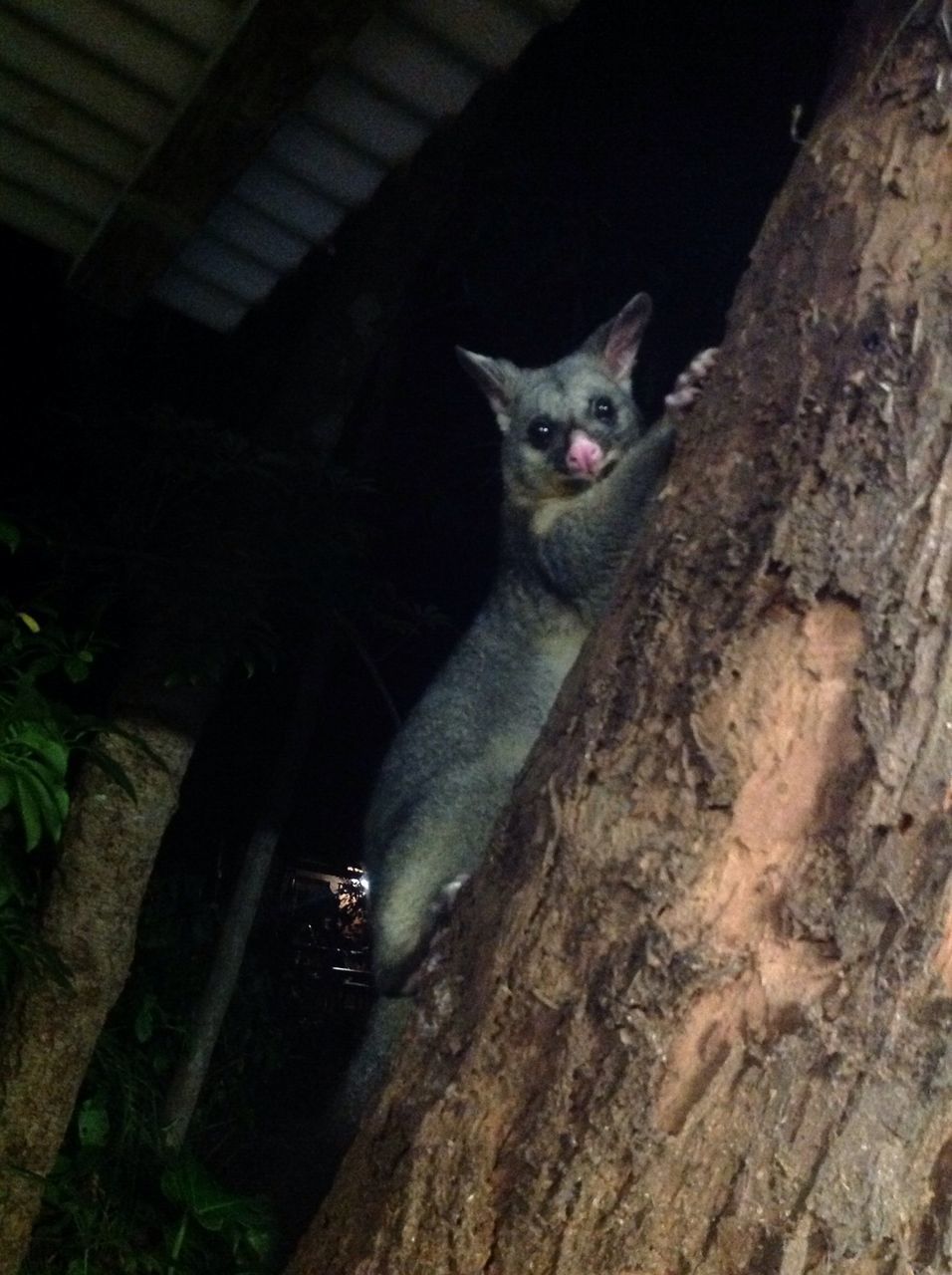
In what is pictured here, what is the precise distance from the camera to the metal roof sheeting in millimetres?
3107

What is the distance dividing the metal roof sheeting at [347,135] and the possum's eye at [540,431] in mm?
898

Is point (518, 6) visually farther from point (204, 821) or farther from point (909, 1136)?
point (204, 821)

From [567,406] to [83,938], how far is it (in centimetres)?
230

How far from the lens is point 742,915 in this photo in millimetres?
1646

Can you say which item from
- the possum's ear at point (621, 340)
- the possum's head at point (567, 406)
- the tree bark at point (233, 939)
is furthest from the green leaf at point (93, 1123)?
the possum's ear at point (621, 340)

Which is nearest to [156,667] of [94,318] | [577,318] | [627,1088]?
[94,318]

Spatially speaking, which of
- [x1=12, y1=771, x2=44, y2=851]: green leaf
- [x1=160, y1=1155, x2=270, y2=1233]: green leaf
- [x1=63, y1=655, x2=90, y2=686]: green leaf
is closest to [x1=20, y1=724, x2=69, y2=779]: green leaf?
[x1=12, y1=771, x2=44, y2=851]: green leaf

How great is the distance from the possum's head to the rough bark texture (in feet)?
4.55

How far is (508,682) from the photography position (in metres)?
3.49

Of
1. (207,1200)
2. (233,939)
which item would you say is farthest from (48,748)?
(207,1200)

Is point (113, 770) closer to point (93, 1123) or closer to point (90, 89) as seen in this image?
point (93, 1123)

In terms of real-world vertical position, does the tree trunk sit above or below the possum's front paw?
below

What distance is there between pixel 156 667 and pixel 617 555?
1682 millimetres

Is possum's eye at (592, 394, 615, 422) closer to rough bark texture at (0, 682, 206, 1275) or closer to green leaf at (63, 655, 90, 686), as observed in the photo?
rough bark texture at (0, 682, 206, 1275)
